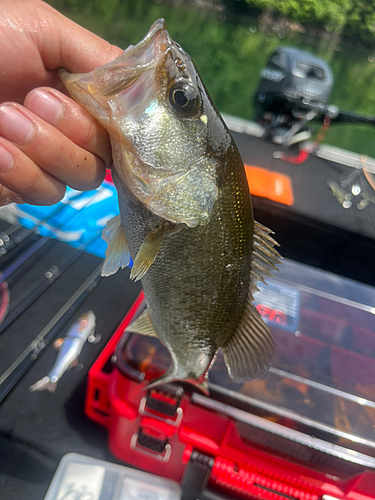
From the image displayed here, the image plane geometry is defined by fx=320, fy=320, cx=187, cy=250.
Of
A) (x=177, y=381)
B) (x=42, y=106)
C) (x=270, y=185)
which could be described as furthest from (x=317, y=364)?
(x=270, y=185)

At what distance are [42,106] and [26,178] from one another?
8.1 inches

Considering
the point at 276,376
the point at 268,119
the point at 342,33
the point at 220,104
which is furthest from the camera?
the point at 342,33

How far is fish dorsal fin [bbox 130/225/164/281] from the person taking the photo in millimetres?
934

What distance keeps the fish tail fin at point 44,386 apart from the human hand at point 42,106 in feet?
3.98

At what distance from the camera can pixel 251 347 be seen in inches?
49.2

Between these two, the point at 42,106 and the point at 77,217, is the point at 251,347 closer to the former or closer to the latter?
the point at 42,106

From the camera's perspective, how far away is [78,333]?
1948 millimetres

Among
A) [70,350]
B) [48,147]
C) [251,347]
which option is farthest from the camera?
[70,350]

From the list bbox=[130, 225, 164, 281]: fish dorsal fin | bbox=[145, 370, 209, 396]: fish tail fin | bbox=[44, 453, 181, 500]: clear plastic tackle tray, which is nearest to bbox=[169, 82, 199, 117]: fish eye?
bbox=[130, 225, 164, 281]: fish dorsal fin

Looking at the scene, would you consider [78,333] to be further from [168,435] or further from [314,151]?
[314,151]

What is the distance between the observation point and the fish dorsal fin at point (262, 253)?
3.68 feet

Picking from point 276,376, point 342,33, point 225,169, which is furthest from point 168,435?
point 342,33

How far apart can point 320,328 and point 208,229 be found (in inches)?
41.9

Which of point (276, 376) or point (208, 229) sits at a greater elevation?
point (208, 229)
